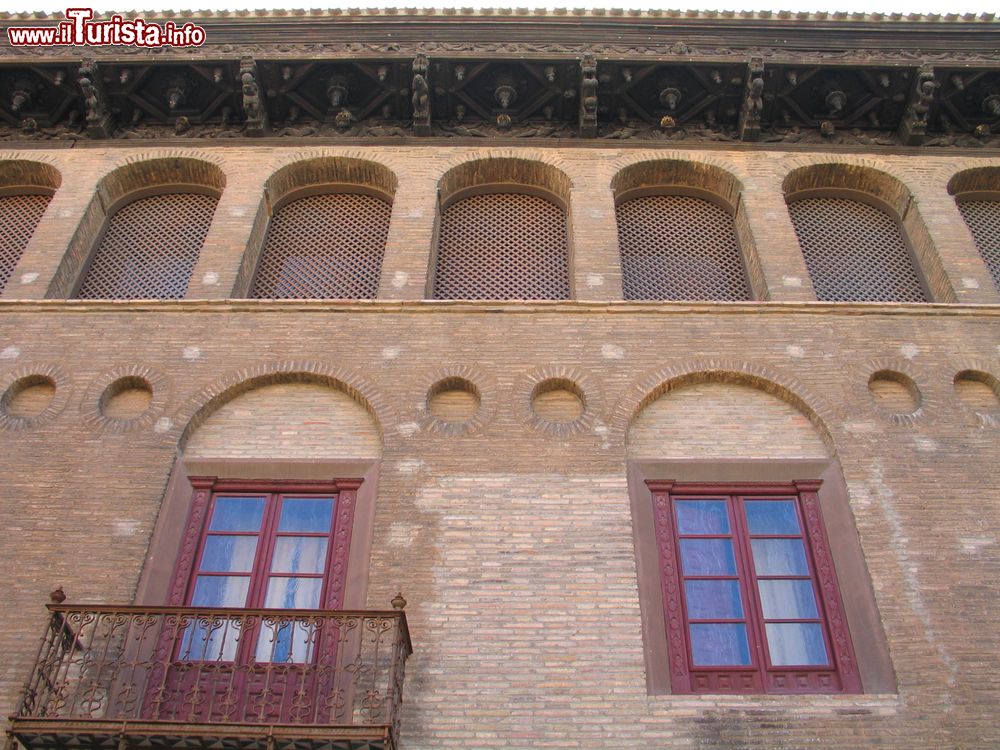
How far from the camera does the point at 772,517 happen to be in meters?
8.50

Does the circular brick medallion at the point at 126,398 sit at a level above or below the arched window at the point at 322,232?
below

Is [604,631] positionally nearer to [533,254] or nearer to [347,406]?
[347,406]

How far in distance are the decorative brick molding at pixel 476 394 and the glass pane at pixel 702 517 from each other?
1.81 meters

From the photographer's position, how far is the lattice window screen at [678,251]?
36.0ft

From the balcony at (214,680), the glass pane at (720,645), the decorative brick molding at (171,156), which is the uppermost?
the decorative brick molding at (171,156)

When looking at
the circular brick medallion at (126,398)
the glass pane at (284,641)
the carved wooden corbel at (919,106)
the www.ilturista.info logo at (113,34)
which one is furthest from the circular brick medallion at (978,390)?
the www.ilturista.info logo at (113,34)

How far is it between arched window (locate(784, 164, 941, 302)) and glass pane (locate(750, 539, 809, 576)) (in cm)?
351

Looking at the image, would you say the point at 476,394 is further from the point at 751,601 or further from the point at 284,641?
the point at 751,601

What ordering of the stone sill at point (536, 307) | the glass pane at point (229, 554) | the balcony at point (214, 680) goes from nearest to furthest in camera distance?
the balcony at point (214, 680)
the glass pane at point (229, 554)
the stone sill at point (536, 307)

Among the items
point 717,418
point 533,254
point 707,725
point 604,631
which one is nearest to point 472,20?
point 533,254

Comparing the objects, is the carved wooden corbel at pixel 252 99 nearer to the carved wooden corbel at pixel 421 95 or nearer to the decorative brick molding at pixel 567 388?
the carved wooden corbel at pixel 421 95

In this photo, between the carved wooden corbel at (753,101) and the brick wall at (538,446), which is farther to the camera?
the carved wooden corbel at (753,101)

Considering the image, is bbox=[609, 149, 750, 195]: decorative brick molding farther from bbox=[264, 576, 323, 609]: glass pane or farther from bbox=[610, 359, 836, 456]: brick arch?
bbox=[264, 576, 323, 609]: glass pane

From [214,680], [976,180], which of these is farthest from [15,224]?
[976,180]
